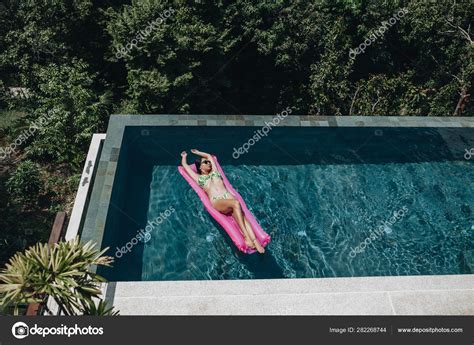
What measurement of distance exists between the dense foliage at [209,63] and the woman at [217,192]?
102 inches

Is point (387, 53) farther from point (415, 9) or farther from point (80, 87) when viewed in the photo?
point (80, 87)

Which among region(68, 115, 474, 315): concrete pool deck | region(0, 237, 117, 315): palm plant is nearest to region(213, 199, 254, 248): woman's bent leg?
region(68, 115, 474, 315): concrete pool deck

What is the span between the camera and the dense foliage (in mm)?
13586

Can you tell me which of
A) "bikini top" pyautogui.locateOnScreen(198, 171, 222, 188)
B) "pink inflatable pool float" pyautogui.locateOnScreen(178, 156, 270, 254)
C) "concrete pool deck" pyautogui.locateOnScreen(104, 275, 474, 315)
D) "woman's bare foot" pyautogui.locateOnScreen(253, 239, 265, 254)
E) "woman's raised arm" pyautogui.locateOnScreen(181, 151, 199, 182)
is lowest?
"concrete pool deck" pyautogui.locateOnScreen(104, 275, 474, 315)

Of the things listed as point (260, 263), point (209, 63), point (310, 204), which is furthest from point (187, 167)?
point (209, 63)

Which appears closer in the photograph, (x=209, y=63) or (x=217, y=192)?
(x=217, y=192)

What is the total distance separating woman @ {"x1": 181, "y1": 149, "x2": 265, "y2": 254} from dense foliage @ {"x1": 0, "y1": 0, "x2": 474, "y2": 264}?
2579mm

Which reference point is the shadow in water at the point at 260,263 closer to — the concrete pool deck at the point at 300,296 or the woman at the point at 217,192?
the woman at the point at 217,192

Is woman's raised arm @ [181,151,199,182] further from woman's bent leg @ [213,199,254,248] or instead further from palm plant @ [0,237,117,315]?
palm plant @ [0,237,117,315]

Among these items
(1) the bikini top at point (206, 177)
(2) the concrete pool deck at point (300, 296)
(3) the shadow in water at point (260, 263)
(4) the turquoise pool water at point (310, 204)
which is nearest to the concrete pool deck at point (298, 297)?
(2) the concrete pool deck at point (300, 296)

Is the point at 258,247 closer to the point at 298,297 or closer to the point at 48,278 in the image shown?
the point at 298,297

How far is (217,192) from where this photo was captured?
37.8ft

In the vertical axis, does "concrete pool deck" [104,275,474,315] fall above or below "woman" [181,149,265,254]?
below

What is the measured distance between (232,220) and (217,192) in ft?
2.76
